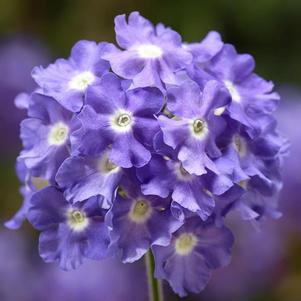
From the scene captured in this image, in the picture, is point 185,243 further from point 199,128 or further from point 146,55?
point 146,55

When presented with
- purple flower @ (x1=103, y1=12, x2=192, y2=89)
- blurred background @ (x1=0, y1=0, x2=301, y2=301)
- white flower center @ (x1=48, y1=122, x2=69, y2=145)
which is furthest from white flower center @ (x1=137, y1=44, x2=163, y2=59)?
blurred background @ (x1=0, y1=0, x2=301, y2=301)

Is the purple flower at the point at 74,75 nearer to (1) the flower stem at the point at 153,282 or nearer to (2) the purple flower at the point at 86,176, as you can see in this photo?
(2) the purple flower at the point at 86,176

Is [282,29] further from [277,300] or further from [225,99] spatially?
[225,99]

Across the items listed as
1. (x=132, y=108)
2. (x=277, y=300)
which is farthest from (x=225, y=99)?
(x=277, y=300)

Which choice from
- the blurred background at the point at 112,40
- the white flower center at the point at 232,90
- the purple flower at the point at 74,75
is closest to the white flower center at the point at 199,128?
the white flower center at the point at 232,90

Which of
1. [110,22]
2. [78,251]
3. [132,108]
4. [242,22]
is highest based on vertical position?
[242,22]

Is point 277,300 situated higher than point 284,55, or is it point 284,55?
point 284,55

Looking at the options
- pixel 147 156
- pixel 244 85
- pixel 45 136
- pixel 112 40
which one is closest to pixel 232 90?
pixel 244 85
